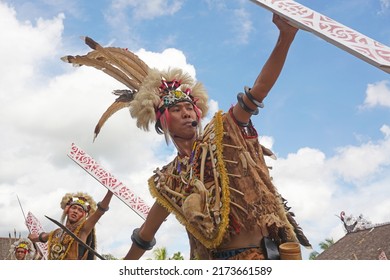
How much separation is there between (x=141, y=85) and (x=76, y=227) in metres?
2.48

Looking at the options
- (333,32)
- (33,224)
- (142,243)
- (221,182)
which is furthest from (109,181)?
(333,32)

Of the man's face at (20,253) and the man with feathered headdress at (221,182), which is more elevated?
the man's face at (20,253)

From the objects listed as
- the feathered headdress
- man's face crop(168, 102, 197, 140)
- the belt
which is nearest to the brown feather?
the feathered headdress

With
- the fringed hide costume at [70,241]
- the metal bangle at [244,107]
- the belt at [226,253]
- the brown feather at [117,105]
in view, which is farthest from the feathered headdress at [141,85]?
the fringed hide costume at [70,241]

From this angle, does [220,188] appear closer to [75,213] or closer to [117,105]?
[117,105]

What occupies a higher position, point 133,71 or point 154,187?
point 133,71

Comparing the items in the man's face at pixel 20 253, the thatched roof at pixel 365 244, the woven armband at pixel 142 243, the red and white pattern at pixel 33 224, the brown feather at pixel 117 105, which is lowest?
the woven armband at pixel 142 243

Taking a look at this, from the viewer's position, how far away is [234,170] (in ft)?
8.55

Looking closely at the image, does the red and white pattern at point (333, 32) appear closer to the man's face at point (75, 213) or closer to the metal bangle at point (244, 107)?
the metal bangle at point (244, 107)

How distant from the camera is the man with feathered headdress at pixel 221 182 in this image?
8.15 ft

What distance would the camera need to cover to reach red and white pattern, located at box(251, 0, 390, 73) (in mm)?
1847
